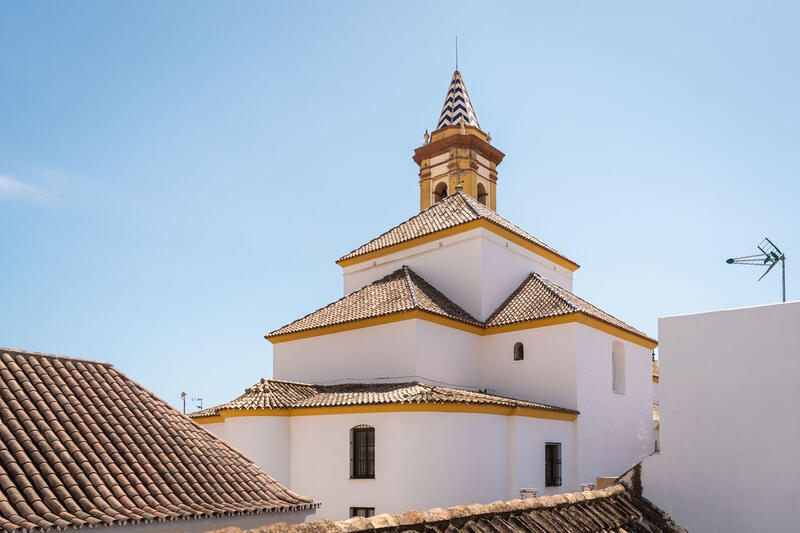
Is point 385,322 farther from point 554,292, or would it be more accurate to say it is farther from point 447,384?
point 554,292

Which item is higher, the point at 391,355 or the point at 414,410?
the point at 391,355

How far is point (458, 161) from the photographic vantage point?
78.8ft

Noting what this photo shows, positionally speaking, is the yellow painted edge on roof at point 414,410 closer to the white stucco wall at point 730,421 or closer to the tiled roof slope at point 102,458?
the tiled roof slope at point 102,458

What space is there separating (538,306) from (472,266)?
82.0 inches

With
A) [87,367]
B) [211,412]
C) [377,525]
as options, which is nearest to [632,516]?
[377,525]

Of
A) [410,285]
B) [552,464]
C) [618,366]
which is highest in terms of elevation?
[410,285]

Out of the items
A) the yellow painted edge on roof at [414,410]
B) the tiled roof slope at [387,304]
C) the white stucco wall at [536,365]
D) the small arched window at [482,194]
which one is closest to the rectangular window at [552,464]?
the yellow painted edge on roof at [414,410]

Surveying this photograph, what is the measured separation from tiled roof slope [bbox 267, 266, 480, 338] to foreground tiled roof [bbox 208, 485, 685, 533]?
8.37m

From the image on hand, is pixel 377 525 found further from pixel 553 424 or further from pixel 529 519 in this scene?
pixel 553 424

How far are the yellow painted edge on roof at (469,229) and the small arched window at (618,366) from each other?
12.1 feet

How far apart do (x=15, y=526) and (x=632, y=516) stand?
6228 millimetres

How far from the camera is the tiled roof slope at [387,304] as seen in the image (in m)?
15.5

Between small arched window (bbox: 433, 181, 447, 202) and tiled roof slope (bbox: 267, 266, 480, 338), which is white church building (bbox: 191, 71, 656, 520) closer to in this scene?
tiled roof slope (bbox: 267, 266, 480, 338)

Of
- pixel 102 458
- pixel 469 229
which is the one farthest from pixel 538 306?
pixel 102 458
